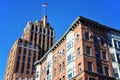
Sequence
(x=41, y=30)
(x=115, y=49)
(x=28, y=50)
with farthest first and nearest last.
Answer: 1. (x=41, y=30)
2. (x=28, y=50)
3. (x=115, y=49)

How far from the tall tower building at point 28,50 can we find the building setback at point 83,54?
2047 inches

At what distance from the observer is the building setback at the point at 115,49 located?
2045 inches

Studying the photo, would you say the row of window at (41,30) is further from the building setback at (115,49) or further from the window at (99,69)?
the window at (99,69)

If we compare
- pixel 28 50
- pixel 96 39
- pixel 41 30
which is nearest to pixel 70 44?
pixel 96 39

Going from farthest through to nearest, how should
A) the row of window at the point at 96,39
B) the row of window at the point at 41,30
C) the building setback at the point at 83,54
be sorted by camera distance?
the row of window at the point at 41,30, the row of window at the point at 96,39, the building setback at the point at 83,54

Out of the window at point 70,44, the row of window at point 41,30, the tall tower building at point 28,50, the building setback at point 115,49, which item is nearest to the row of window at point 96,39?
the building setback at point 115,49

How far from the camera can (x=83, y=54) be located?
164 feet

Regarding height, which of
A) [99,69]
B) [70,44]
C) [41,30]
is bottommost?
[99,69]

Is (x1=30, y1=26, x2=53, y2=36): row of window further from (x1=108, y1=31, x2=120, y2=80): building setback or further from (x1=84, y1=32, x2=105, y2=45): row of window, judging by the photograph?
(x1=84, y1=32, x2=105, y2=45): row of window

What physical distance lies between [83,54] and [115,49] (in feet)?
33.5

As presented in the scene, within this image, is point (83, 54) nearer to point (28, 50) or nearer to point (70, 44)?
point (70, 44)

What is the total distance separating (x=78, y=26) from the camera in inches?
2172

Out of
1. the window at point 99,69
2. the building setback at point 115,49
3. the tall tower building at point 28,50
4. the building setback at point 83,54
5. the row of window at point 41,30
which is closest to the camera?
the building setback at point 83,54

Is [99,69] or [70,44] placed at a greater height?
[70,44]
